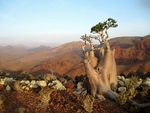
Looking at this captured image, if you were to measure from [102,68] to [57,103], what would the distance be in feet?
9.77

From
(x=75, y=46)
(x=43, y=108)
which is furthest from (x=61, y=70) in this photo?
(x=75, y=46)

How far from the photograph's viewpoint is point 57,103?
29.6ft

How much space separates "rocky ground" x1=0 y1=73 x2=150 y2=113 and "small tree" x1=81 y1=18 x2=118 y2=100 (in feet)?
2.11

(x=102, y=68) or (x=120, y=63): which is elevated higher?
(x=102, y=68)

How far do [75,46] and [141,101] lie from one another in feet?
423

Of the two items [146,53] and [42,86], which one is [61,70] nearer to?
[146,53]

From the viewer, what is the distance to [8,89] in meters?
11.6

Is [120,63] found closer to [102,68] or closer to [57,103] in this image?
[102,68]

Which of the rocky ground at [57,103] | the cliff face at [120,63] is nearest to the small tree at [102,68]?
the rocky ground at [57,103]

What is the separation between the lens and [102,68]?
10.3 meters

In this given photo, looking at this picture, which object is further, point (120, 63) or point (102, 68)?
point (120, 63)

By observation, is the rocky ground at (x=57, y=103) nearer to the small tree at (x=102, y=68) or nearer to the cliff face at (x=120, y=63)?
the small tree at (x=102, y=68)

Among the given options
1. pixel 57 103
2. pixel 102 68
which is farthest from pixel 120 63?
pixel 57 103

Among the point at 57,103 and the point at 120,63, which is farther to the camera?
the point at 120,63
